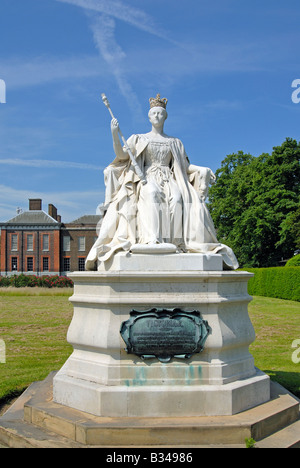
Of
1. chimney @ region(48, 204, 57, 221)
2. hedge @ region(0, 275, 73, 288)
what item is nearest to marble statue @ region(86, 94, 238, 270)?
hedge @ region(0, 275, 73, 288)

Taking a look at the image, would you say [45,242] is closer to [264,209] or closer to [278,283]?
[264,209]

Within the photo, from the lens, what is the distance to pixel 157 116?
20.3 feet

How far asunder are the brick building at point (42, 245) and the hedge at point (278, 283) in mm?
36772

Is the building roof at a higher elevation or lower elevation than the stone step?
higher

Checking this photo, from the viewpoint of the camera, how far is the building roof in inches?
2484

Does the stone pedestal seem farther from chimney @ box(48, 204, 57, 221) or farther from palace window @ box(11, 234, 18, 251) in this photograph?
chimney @ box(48, 204, 57, 221)

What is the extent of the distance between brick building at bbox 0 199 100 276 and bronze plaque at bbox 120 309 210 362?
192ft

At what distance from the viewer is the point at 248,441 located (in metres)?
4.23

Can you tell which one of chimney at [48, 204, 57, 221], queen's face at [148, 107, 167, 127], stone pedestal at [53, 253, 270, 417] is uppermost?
chimney at [48, 204, 57, 221]

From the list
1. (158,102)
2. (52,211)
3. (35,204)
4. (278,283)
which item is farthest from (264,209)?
(35,204)

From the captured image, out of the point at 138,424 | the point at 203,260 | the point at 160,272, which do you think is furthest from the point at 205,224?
Answer: the point at 138,424
